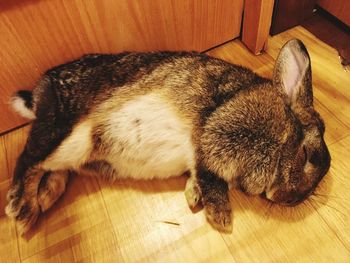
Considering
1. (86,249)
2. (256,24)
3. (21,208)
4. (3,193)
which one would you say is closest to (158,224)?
(86,249)

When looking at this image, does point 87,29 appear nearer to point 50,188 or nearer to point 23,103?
point 23,103

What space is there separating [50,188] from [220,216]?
69 cm

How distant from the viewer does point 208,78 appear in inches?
48.3

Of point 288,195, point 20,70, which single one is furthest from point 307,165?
point 20,70

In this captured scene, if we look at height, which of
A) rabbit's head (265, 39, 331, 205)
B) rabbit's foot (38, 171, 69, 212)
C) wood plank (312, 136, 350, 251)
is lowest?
wood plank (312, 136, 350, 251)

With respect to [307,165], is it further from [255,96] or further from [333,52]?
[333,52]

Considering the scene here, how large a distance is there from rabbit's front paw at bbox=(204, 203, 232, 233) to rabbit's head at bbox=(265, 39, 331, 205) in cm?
17

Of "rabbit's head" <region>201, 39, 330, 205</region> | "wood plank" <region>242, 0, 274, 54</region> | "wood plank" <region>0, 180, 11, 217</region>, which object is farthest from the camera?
"wood plank" <region>242, 0, 274, 54</region>

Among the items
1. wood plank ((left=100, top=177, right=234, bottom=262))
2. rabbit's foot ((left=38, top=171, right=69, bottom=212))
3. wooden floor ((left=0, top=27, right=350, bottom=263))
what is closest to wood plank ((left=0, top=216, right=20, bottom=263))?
wooden floor ((left=0, top=27, right=350, bottom=263))

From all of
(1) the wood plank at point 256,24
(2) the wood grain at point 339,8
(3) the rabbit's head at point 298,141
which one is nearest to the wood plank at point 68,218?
(3) the rabbit's head at point 298,141

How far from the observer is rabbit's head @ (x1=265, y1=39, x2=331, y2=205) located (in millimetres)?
1123

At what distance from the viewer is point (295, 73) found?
1.17 m

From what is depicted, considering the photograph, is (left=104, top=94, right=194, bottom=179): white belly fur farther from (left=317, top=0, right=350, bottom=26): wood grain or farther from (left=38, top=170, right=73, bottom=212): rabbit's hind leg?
(left=317, top=0, right=350, bottom=26): wood grain

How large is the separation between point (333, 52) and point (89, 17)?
49.2 inches
